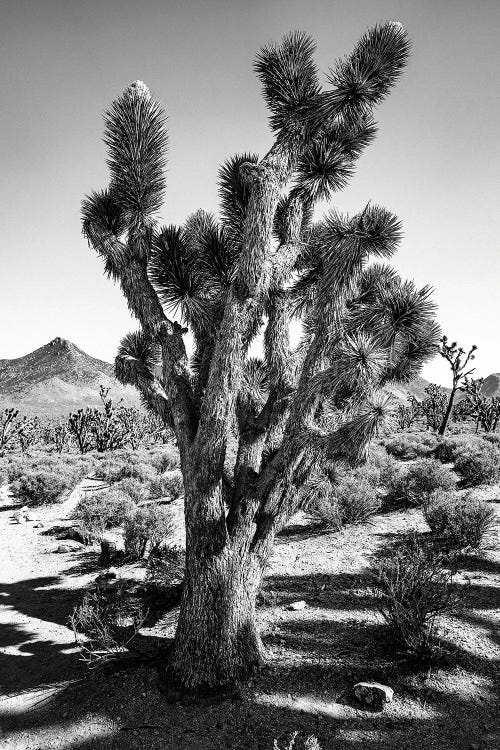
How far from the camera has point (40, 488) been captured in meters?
12.5

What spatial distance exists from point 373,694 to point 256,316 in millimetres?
3724

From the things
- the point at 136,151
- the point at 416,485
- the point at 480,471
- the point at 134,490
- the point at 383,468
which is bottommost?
the point at 134,490

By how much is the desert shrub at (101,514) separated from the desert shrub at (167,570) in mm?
2621

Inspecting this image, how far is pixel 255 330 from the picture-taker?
4.82 m

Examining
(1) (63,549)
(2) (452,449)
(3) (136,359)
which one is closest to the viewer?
(3) (136,359)

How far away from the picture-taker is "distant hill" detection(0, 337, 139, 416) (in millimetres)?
103562

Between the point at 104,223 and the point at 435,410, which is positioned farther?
the point at 435,410

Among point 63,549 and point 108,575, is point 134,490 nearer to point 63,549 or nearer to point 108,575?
point 63,549

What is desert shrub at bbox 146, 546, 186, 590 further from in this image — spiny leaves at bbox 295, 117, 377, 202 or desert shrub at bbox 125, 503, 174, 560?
spiny leaves at bbox 295, 117, 377, 202

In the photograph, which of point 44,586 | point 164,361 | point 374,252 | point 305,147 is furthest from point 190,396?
point 44,586

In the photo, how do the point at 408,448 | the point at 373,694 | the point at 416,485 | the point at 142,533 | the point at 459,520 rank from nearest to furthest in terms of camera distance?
the point at 373,694 → the point at 459,520 → the point at 142,533 → the point at 416,485 → the point at 408,448

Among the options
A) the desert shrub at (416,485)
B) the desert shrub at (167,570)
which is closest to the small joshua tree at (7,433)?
the desert shrub at (167,570)

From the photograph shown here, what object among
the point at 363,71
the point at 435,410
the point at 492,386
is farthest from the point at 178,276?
the point at 492,386

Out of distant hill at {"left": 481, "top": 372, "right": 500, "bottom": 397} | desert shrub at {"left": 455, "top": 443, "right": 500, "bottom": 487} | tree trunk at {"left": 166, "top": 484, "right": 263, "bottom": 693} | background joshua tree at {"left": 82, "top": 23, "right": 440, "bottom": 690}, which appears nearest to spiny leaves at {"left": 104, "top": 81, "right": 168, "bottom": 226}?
background joshua tree at {"left": 82, "top": 23, "right": 440, "bottom": 690}
